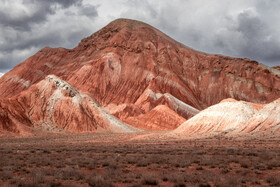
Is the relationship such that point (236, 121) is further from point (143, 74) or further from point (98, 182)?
point (143, 74)

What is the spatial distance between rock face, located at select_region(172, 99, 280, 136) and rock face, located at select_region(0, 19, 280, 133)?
3942 centimetres

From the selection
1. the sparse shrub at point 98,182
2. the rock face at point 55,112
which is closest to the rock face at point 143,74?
the rock face at point 55,112

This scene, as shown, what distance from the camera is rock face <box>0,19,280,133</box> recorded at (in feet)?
311

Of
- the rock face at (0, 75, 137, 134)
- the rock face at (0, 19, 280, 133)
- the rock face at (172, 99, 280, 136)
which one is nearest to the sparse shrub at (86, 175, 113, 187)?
the rock face at (172, 99, 280, 136)

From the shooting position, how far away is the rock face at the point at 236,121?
33938 millimetres

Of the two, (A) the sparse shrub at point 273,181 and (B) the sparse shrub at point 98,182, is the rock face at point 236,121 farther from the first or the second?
(B) the sparse shrub at point 98,182

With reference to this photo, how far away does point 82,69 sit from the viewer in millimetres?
102312

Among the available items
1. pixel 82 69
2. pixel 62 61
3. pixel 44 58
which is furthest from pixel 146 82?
pixel 44 58

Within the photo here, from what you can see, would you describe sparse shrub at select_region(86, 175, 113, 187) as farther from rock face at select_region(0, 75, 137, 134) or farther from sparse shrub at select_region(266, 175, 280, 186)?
rock face at select_region(0, 75, 137, 134)

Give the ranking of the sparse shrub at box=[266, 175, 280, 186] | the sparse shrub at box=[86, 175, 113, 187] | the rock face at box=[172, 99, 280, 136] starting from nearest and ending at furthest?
the sparse shrub at box=[86, 175, 113, 187]
the sparse shrub at box=[266, 175, 280, 186]
the rock face at box=[172, 99, 280, 136]

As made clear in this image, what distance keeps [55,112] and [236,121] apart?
37877 millimetres

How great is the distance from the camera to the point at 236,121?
40875 mm

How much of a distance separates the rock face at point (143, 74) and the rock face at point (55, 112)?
24.6 metres

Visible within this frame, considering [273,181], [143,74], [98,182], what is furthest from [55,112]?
[273,181]
